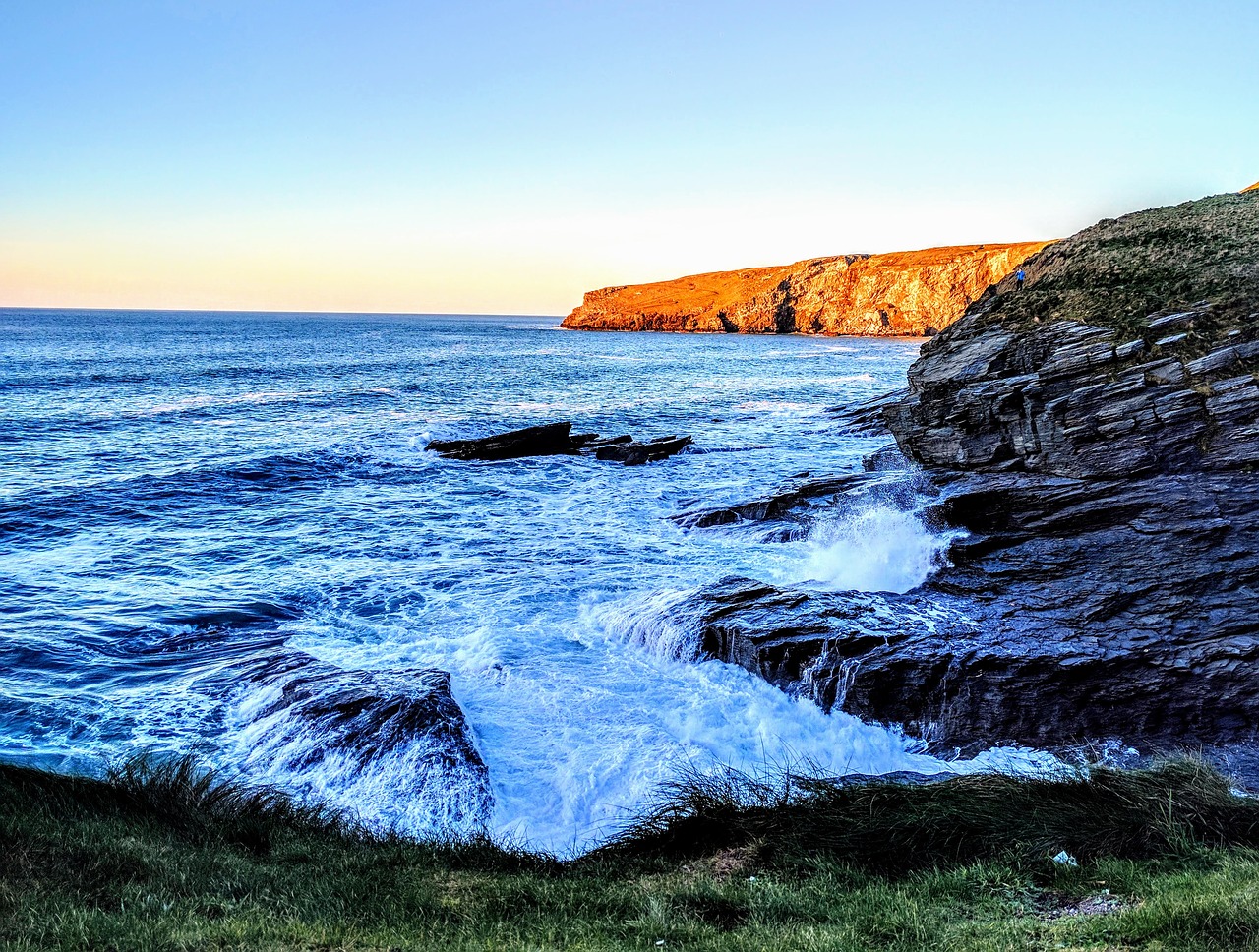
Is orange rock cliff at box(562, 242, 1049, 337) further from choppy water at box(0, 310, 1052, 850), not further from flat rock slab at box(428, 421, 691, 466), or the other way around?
choppy water at box(0, 310, 1052, 850)

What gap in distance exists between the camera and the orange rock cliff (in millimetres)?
140500

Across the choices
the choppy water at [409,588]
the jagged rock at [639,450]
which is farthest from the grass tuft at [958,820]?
the jagged rock at [639,450]

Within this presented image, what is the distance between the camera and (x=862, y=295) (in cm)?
15500

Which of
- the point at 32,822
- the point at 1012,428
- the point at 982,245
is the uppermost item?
the point at 982,245

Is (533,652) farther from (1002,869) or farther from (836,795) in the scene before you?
(1002,869)

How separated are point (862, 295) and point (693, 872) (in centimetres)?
15988

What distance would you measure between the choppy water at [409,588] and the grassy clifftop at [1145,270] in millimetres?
8581

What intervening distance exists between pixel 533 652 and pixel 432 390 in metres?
48.1

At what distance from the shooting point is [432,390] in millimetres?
59312

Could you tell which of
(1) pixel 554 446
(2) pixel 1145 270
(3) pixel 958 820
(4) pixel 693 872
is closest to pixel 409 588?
(4) pixel 693 872

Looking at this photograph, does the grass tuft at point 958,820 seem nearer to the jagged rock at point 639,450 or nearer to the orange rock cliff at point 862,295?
the jagged rock at point 639,450

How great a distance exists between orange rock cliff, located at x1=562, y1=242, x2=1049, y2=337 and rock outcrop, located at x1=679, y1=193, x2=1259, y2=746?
4480 inches

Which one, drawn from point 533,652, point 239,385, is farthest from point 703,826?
point 239,385

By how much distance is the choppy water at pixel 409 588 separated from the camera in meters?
10.9
